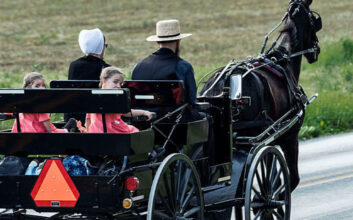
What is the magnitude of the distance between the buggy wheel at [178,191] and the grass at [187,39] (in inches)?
335

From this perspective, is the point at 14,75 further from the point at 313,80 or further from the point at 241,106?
the point at 241,106

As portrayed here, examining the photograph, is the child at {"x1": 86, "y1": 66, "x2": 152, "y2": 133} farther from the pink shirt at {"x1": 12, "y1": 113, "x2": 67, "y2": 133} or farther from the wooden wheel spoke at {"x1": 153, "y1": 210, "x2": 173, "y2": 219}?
the wooden wheel spoke at {"x1": 153, "y1": 210, "x2": 173, "y2": 219}

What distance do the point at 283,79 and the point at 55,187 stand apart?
4.05 metres

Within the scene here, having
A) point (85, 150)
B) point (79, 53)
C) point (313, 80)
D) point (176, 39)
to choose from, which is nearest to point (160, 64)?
point (176, 39)

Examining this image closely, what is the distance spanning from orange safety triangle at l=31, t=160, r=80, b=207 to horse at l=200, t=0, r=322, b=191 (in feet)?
9.70

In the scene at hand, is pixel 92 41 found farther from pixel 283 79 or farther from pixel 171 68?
pixel 283 79

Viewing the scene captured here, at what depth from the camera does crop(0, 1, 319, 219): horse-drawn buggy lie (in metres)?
6.50

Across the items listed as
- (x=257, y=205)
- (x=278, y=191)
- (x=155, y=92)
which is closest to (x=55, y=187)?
(x=155, y=92)

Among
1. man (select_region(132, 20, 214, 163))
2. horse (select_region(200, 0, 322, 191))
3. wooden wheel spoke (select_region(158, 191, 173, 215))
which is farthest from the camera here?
horse (select_region(200, 0, 322, 191))

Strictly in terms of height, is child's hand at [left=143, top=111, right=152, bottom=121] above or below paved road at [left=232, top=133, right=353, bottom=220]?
above

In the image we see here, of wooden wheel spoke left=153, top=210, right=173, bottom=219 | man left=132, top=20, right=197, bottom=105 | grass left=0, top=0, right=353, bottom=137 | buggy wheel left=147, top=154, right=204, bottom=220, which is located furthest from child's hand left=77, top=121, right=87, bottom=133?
grass left=0, top=0, right=353, bottom=137

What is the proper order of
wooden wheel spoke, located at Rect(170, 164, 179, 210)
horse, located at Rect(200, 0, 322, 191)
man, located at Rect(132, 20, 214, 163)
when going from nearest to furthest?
1. wooden wheel spoke, located at Rect(170, 164, 179, 210)
2. man, located at Rect(132, 20, 214, 163)
3. horse, located at Rect(200, 0, 322, 191)

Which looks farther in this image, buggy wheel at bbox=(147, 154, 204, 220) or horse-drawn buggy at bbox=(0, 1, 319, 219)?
buggy wheel at bbox=(147, 154, 204, 220)

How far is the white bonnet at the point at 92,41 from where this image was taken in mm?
8367
